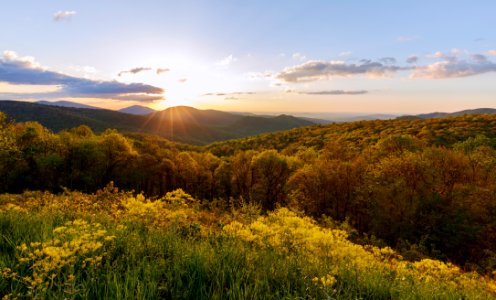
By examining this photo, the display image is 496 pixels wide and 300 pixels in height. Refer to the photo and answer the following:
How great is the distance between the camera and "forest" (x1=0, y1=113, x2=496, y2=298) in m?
26.9

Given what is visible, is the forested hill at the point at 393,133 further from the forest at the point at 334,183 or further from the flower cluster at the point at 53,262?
the flower cluster at the point at 53,262

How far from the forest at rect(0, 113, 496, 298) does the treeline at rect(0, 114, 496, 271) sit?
119mm

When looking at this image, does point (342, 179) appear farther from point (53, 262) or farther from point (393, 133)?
point (393, 133)

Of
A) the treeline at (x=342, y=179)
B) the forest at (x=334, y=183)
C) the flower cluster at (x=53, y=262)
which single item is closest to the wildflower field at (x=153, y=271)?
the flower cluster at (x=53, y=262)

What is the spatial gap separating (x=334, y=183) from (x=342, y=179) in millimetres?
1134

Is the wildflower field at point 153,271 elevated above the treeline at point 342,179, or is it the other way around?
the wildflower field at point 153,271

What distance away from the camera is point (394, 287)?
14.9 feet

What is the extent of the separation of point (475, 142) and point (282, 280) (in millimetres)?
67230

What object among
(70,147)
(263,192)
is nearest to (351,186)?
(263,192)

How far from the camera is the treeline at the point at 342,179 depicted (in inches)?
1176

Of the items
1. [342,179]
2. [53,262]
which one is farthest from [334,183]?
[53,262]

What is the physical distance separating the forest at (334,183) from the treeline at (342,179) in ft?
0.39

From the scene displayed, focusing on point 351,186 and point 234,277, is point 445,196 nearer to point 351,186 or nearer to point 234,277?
point 351,186

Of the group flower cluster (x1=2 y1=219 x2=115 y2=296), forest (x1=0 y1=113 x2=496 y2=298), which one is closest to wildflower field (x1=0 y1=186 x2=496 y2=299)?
flower cluster (x1=2 y1=219 x2=115 y2=296)
